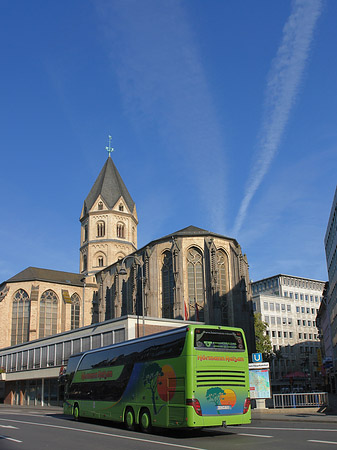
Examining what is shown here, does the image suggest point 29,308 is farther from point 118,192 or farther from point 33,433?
point 33,433

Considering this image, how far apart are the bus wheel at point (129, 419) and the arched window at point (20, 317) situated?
174ft

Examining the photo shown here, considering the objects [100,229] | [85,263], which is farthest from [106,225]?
[85,263]

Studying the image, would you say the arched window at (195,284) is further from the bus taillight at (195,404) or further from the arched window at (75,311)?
the bus taillight at (195,404)

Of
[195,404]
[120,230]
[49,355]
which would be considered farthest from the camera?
[120,230]

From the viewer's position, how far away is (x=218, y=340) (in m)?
14.4

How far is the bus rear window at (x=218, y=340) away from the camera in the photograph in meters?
14.0

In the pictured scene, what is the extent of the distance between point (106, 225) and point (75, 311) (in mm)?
16283

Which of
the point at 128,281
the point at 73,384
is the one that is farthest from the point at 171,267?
the point at 73,384

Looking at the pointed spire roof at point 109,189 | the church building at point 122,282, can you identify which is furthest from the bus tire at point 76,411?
the pointed spire roof at point 109,189

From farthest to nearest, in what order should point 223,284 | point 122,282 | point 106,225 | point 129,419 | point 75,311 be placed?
point 106,225, point 75,311, point 122,282, point 223,284, point 129,419

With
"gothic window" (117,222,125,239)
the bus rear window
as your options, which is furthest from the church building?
the bus rear window

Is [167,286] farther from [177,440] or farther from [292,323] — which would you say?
[292,323]

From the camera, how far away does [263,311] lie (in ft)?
265

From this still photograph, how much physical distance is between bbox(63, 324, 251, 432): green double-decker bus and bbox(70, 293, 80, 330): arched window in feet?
183
